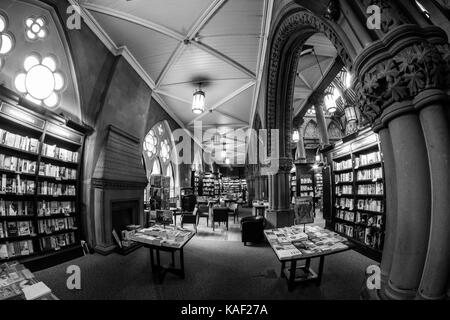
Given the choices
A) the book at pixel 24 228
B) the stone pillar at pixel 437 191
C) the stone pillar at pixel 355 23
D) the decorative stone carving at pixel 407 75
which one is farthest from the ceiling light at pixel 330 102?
the book at pixel 24 228

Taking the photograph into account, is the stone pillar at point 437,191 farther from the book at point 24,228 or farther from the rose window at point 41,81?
the rose window at point 41,81

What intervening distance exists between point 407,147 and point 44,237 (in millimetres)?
5198

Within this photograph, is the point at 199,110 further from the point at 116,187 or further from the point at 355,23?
the point at 355,23

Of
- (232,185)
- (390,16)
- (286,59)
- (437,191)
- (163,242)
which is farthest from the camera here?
(232,185)

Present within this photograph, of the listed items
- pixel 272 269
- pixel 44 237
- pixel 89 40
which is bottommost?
pixel 272 269

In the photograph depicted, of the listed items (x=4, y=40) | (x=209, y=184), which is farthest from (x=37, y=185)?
(x=209, y=184)

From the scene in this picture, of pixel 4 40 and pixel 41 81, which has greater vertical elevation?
pixel 4 40

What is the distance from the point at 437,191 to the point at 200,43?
5.08 metres

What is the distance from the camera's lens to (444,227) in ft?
3.28

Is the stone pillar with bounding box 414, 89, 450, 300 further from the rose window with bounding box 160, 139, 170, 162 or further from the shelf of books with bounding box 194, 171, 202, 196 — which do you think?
the shelf of books with bounding box 194, 171, 202, 196

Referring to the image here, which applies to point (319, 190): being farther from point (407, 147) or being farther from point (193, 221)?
point (407, 147)

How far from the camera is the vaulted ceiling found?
12.0 ft

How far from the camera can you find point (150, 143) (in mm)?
7938
